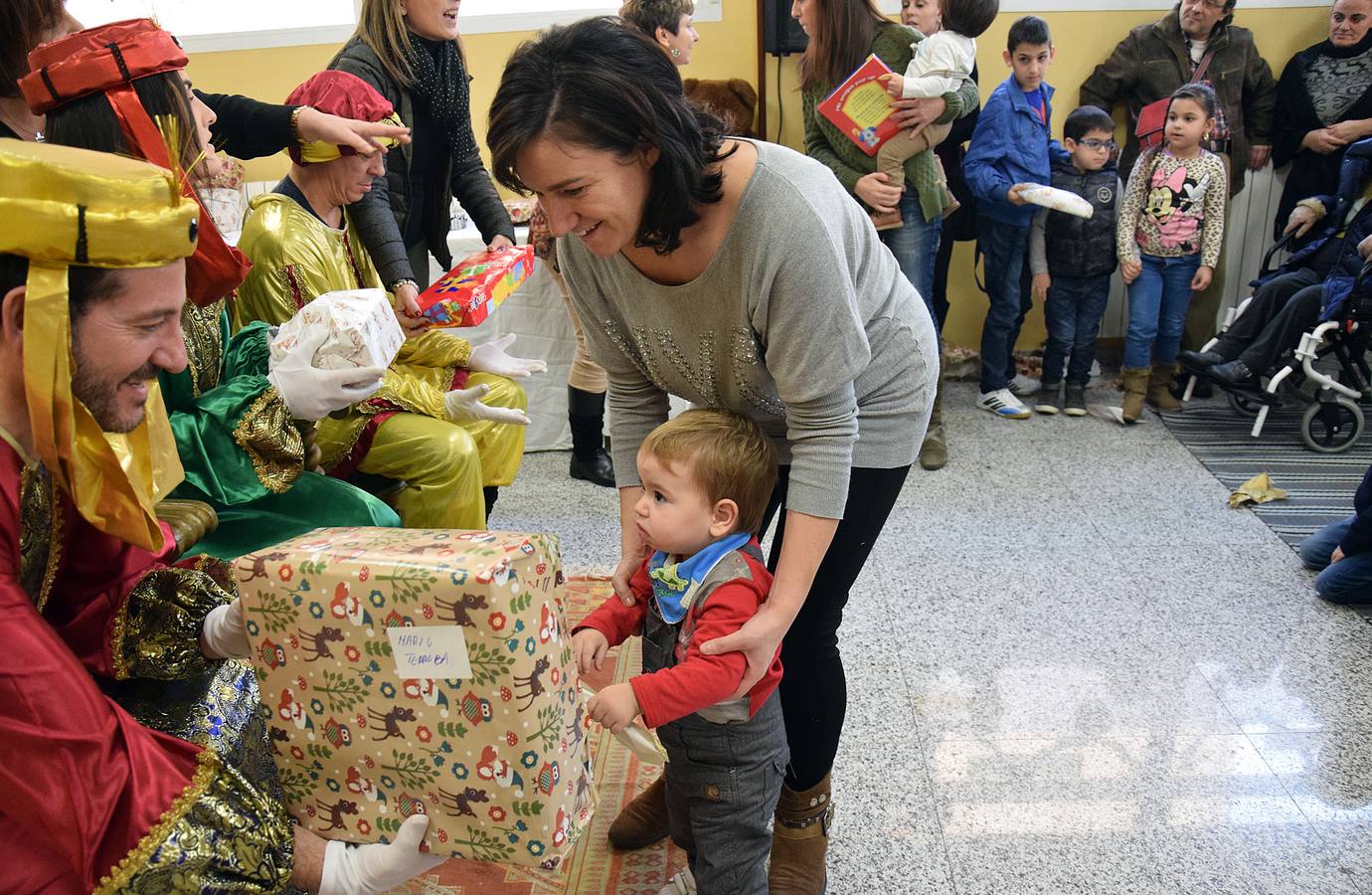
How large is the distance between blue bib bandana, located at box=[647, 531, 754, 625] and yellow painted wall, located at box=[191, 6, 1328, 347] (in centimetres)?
360

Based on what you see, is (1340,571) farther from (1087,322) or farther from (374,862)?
(374,862)

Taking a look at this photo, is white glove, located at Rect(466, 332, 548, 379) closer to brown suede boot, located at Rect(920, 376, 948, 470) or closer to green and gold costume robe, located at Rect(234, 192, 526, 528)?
green and gold costume robe, located at Rect(234, 192, 526, 528)

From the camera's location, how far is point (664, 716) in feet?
4.48

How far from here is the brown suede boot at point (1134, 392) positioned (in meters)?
4.22

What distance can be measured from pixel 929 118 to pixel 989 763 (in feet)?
6.64

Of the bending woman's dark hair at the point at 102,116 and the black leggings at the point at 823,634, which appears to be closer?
the black leggings at the point at 823,634

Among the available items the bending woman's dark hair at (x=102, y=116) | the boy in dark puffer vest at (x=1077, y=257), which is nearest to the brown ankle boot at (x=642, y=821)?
the bending woman's dark hair at (x=102, y=116)

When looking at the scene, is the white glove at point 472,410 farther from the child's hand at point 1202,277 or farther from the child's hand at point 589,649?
the child's hand at point 1202,277

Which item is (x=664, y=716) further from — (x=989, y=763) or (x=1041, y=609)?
(x=1041, y=609)

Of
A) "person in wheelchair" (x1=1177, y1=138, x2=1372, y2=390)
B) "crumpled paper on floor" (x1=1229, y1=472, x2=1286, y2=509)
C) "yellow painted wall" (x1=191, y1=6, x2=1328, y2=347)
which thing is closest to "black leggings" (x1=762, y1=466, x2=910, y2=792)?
"crumpled paper on floor" (x1=1229, y1=472, x2=1286, y2=509)

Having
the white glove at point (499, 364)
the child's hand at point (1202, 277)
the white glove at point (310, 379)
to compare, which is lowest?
the child's hand at point (1202, 277)

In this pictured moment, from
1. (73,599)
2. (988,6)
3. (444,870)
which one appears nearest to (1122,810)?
(444,870)

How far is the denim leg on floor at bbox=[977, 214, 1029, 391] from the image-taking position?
14.1ft

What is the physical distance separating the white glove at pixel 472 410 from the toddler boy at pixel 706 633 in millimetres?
865
